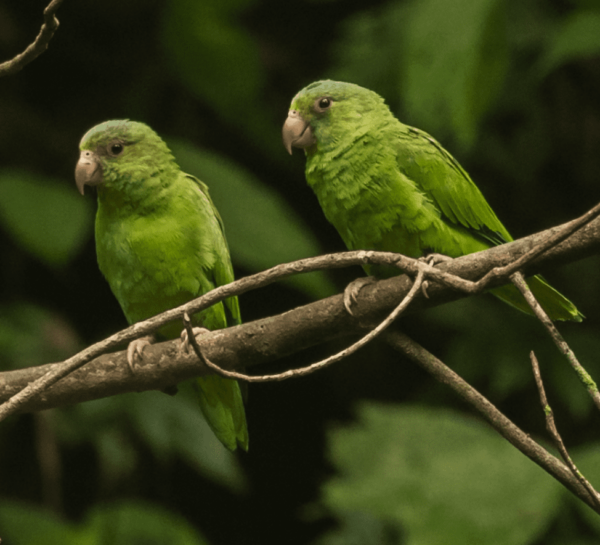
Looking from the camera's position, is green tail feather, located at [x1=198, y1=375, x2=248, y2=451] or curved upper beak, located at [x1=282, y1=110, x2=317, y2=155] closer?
curved upper beak, located at [x1=282, y1=110, x2=317, y2=155]

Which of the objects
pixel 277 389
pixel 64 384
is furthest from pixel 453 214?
pixel 277 389

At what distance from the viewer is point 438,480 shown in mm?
2629

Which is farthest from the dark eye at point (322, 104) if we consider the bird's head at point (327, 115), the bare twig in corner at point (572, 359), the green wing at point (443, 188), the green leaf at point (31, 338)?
the green leaf at point (31, 338)

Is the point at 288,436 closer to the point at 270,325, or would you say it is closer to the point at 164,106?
the point at 164,106

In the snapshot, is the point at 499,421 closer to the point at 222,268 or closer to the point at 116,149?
the point at 222,268

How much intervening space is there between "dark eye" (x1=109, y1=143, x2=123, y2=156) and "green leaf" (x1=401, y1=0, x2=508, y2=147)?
2.68 ft

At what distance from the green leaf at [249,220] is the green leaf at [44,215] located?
1.43 ft

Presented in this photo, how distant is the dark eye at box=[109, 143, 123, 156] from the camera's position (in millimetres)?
1739

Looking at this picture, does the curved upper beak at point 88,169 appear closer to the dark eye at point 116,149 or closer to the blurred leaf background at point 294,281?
the dark eye at point 116,149

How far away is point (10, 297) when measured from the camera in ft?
10.7

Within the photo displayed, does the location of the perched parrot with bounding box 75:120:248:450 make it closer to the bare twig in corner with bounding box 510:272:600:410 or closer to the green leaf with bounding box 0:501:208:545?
the bare twig in corner with bounding box 510:272:600:410

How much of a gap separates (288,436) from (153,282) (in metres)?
1.90

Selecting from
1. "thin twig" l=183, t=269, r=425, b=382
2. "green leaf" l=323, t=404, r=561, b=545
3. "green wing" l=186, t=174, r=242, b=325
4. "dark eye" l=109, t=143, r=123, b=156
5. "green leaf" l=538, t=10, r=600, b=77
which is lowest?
"green leaf" l=323, t=404, r=561, b=545

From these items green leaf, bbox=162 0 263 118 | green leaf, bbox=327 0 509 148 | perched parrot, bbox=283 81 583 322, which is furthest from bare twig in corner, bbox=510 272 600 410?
green leaf, bbox=162 0 263 118
